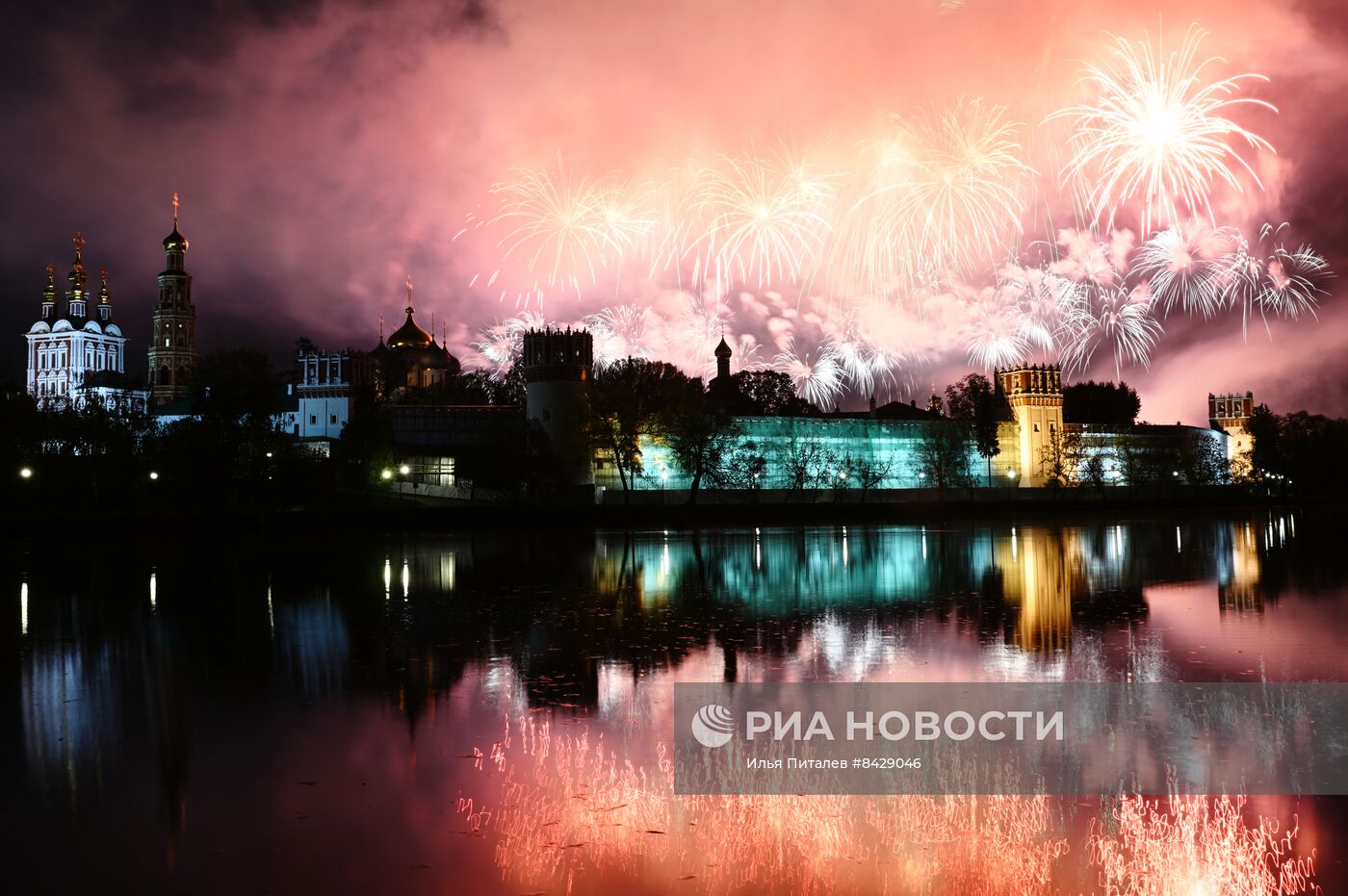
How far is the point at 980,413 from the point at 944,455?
7.42 meters

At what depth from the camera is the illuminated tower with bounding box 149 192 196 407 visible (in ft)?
330

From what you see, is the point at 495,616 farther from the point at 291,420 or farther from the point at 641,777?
the point at 291,420

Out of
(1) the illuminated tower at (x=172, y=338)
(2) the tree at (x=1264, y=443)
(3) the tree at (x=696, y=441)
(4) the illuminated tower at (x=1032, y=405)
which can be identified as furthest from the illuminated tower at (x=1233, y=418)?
(1) the illuminated tower at (x=172, y=338)

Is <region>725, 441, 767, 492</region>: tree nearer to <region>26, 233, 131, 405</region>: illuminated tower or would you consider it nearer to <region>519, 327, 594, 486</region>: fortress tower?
<region>519, 327, 594, 486</region>: fortress tower

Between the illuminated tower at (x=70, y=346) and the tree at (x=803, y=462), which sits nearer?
the tree at (x=803, y=462)

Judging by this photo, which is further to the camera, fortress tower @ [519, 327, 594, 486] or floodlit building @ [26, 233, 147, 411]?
floodlit building @ [26, 233, 147, 411]

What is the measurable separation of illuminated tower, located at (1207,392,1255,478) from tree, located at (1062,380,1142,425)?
7.16 meters

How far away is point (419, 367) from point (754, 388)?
2803 centimetres

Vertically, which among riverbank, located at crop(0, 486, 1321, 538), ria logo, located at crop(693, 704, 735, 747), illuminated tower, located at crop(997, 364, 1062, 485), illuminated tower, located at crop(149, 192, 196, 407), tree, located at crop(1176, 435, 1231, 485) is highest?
illuminated tower, located at crop(149, 192, 196, 407)

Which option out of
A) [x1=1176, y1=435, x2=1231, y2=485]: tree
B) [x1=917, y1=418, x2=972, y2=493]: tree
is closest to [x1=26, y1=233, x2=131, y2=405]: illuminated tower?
[x1=917, y1=418, x2=972, y2=493]: tree

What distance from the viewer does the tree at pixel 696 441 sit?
6006 cm

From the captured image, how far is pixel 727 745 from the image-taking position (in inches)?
377

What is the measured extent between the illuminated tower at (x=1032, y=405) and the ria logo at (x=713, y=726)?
84.4m

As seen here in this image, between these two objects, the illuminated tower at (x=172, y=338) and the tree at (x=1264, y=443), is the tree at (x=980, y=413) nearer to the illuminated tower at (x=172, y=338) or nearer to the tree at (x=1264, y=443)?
the tree at (x=1264, y=443)
